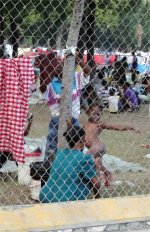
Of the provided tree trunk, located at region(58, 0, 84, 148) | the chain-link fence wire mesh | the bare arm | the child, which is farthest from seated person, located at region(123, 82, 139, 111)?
the bare arm

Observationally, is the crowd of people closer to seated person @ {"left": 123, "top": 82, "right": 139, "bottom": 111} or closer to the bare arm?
the bare arm

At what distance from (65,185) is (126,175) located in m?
2.24

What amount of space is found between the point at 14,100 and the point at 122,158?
4014mm

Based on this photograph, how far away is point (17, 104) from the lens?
161 inches

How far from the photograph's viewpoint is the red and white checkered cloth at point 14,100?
400cm

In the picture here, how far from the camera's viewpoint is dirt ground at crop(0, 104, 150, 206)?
561 cm

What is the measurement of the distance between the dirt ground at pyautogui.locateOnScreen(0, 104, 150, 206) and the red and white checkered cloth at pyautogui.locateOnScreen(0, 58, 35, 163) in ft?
4.44

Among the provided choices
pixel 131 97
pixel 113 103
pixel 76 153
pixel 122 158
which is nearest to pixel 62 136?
pixel 76 153

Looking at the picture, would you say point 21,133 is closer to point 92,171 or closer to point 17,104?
point 17,104

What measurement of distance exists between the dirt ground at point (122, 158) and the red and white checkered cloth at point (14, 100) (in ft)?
4.44

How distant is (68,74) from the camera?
5078 mm

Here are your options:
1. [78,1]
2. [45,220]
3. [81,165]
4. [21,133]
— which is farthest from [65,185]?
[78,1]

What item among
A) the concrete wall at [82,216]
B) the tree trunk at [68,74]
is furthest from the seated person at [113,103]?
the concrete wall at [82,216]

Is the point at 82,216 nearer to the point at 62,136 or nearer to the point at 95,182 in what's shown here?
the point at 95,182
